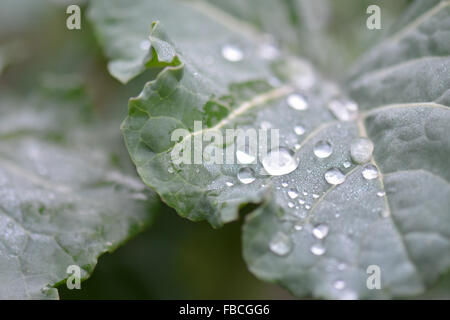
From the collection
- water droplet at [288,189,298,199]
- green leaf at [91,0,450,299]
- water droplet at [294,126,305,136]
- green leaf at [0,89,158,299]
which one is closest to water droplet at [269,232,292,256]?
green leaf at [91,0,450,299]

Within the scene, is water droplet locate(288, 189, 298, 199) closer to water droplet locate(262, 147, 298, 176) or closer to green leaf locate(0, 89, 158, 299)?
water droplet locate(262, 147, 298, 176)

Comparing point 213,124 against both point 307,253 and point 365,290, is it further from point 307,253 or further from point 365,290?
point 365,290

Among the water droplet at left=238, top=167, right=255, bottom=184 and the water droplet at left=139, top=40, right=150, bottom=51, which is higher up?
the water droplet at left=139, top=40, right=150, bottom=51

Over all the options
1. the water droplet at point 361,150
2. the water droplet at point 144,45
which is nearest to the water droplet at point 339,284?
the water droplet at point 361,150

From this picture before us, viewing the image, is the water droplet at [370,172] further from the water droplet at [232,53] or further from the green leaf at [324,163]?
the water droplet at [232,53]

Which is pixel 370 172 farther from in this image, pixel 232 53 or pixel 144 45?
pixel 144 45

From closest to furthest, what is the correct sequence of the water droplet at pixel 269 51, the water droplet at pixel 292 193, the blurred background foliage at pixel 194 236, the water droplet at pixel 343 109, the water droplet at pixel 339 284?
the water droplet at pixel 339 284 → the water droplet at pixel 292 193 → the water droplet at pixel 343 109 → the water droplet at pixel 269 51 → the blurred background foliage at pixel 194 236

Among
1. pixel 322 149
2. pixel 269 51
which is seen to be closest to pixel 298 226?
pixel 322 149
